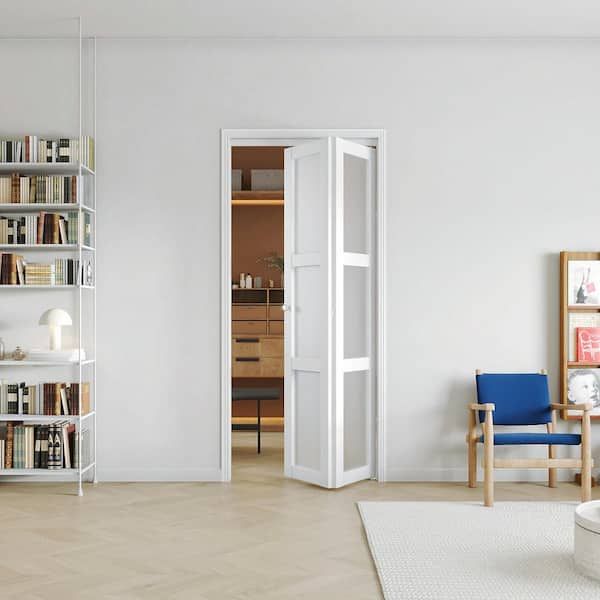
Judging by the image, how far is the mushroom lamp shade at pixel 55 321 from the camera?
17.5 ft

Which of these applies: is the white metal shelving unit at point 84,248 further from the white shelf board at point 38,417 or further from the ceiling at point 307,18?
the ceiling at point 307,18

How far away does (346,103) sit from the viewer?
577 cm

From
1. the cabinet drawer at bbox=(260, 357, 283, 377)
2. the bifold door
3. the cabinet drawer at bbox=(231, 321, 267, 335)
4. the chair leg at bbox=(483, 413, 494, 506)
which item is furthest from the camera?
the cabinet drawer at bbox=(231, 321, 267, 335)

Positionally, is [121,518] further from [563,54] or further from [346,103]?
[563,54]

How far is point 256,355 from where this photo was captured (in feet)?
26.7

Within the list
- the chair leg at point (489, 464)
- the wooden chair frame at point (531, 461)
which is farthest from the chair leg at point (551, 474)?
the chair leg at point (489, 464)

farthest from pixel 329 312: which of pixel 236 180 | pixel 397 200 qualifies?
pixel 236 180

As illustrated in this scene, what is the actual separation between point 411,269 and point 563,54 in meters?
1.99

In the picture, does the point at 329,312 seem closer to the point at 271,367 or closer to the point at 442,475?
the point at 442,475

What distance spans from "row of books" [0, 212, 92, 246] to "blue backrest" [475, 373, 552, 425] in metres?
3.10

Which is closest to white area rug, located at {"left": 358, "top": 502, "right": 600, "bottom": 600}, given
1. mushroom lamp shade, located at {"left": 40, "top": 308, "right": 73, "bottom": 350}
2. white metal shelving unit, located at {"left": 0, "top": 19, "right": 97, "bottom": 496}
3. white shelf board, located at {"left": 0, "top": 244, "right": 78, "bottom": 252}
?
white metal shelving unit, located at {"left": 0, "top": 19, "right": 97, "bottom": 496}

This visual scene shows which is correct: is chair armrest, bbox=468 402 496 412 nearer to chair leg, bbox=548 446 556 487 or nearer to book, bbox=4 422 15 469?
chair leg, bbox=548 446 556 487

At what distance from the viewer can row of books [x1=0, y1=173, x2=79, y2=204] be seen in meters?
5.45

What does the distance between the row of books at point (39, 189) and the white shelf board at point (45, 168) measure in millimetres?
74
